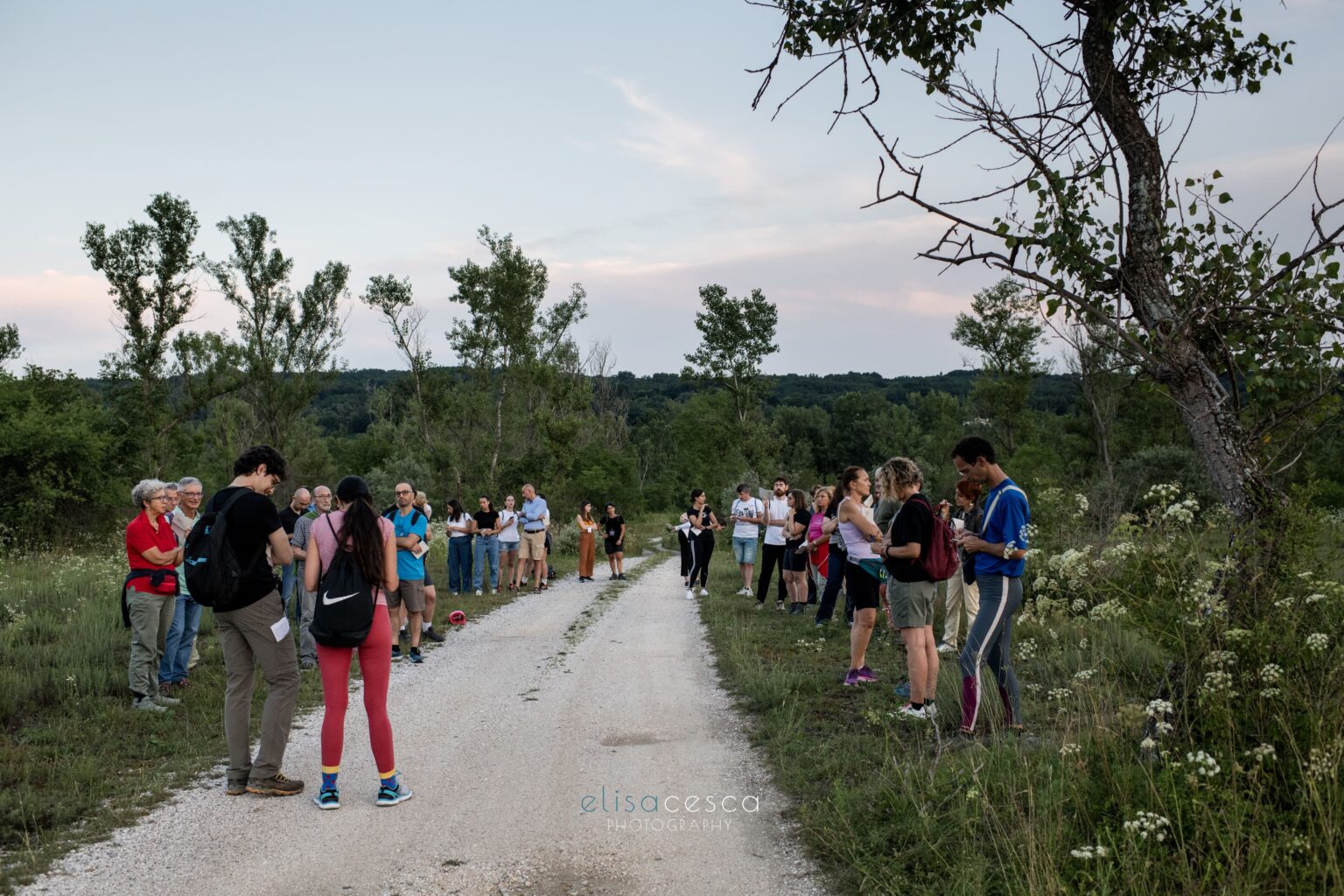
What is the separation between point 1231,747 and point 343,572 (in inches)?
182

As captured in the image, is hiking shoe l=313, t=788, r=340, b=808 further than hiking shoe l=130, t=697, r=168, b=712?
No

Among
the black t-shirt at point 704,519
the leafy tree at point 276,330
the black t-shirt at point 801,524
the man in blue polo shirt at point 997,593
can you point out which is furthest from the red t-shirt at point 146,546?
the leafy tree at point 276,330

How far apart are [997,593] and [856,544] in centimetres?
230

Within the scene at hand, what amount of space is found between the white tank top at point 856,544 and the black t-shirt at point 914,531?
880 millimetres

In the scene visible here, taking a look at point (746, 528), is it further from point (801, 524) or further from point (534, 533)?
point (534, 533)

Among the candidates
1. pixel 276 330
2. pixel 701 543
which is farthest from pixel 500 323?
pixel 701 543

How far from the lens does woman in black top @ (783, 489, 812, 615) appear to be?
13.8 meters

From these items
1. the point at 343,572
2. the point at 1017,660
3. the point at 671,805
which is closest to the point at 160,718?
the point at 343,572

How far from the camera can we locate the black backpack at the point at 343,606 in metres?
5.46

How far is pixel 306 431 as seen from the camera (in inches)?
2074

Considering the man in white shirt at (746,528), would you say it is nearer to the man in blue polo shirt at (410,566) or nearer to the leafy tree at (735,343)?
the man in blue polo shirt at (410,566)

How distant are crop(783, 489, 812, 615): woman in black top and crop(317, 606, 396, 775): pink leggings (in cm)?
879

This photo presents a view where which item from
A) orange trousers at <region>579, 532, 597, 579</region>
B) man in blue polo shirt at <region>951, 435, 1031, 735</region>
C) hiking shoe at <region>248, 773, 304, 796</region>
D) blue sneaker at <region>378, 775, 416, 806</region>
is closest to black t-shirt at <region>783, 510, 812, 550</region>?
man in blue polo shirt at <region>951, 435, 1031, 735</region>

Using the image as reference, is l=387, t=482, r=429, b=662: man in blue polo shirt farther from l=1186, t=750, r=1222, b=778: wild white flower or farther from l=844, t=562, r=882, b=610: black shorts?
l=1186, t=750, r=1222, b=778: wild white flower
